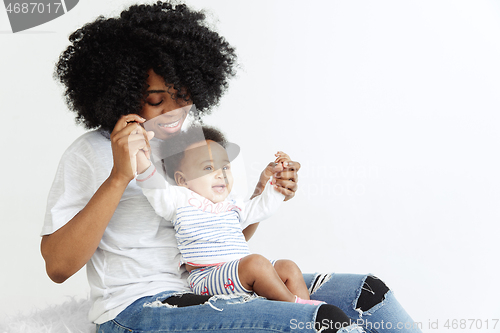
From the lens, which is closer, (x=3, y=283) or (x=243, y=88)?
(x=3, y=283)

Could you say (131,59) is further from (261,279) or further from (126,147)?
(261,279)

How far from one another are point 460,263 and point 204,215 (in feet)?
5.32

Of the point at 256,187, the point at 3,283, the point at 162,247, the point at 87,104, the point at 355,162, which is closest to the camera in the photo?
the point at 162,247

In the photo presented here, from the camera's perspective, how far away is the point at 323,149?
2270 millimetres

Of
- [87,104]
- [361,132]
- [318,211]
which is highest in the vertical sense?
[87,104]

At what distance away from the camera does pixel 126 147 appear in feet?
3.29

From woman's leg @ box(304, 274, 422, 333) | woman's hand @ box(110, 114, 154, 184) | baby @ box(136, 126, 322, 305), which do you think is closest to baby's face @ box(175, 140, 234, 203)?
baby @ box(136, 126, 322, 305)

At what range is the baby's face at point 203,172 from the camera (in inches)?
50.4

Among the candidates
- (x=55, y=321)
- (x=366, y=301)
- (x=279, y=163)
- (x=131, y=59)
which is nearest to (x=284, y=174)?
(x=279, y=163)

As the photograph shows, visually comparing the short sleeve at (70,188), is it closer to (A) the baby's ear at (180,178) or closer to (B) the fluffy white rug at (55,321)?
(A) the baby's ear at (180,178)

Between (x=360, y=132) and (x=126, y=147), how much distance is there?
158 cm

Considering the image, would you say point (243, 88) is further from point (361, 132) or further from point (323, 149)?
point (361, 132)

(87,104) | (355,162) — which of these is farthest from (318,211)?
(87,104)

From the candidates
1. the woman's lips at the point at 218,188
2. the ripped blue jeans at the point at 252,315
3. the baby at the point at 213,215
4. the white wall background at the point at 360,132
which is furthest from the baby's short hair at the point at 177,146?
the white wall background at the point at 360,132
